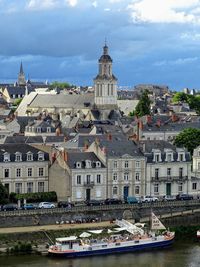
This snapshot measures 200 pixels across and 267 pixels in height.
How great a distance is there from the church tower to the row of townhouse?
66.6m

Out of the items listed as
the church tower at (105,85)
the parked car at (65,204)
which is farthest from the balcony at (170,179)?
the church tower at (105,85)

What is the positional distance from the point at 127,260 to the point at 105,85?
88.0 meters

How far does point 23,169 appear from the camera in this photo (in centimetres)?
7575

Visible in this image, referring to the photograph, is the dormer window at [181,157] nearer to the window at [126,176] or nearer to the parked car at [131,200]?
the window at [126,176]

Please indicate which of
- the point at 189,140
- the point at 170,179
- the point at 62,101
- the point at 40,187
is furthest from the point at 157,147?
the point at 62,101

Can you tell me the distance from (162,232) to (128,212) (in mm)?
4585

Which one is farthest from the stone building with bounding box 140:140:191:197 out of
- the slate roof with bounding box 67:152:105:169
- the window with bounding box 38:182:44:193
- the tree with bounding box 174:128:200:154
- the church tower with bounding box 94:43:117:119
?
the church tower with bounding box 94:43:117:119

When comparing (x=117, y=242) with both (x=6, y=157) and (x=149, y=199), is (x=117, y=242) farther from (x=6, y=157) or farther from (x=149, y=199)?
(x=6, y=157)

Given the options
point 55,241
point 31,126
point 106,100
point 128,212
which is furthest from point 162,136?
point 55,241

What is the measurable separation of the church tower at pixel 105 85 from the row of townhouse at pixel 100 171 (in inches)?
2624

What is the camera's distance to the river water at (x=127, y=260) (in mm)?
59781

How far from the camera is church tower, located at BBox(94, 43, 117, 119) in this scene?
146 meters

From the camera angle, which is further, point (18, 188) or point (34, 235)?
point (18, 188)

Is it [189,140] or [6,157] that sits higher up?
[189,140]
